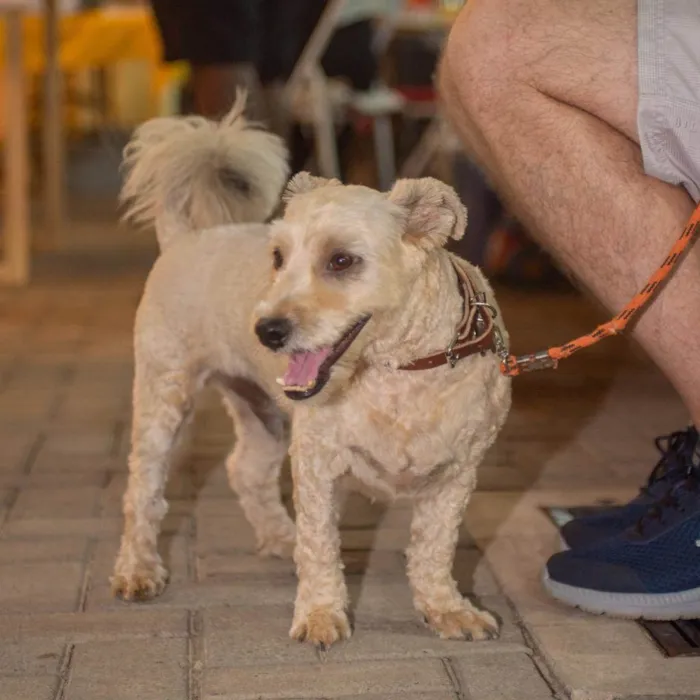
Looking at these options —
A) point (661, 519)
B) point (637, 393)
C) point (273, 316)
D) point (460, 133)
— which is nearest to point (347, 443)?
point (273, 316)

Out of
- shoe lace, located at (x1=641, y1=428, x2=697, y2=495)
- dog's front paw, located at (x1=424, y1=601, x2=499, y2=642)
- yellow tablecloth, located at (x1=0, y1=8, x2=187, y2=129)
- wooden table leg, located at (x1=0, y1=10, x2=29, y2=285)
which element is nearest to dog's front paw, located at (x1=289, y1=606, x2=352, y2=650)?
dog's front paw, located at (x1=424, y1=601, x2=499, y2=642)

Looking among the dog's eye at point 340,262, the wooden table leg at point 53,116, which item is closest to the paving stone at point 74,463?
the dog's eye at point 340,262

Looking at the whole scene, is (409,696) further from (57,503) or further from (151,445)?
(57,503)

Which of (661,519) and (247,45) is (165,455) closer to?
(661,519)

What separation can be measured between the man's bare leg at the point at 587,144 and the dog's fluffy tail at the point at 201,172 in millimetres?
515

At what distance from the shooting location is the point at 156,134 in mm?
2549

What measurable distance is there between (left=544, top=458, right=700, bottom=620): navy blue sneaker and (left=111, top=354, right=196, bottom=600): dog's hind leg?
0.76 meters

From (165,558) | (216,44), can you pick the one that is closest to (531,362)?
(165,558)

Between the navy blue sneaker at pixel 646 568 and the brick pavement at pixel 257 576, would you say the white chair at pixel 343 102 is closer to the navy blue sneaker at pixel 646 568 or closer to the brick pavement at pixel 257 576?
the brick pavement at pixel 257 576

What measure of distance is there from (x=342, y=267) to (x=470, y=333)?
249 mm

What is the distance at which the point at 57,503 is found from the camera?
2672mm

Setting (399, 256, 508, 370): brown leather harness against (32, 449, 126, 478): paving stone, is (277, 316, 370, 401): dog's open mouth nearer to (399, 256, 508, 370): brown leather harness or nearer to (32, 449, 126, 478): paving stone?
(399, 256, 508, 370): brown leather harness

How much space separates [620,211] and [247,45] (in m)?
2.73

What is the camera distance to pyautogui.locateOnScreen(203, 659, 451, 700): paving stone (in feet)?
5.88
